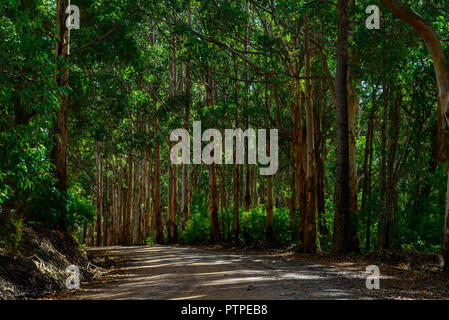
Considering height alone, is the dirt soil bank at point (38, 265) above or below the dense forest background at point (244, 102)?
below

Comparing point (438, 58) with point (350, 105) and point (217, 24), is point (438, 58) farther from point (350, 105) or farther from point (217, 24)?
point (217, 24)

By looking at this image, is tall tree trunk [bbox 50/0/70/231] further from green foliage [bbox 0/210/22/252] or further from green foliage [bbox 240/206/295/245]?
green foliage [bbox 240/206/295/245]

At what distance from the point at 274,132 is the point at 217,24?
20.1ft

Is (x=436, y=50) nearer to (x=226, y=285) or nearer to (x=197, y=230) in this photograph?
(x=226, y=285)

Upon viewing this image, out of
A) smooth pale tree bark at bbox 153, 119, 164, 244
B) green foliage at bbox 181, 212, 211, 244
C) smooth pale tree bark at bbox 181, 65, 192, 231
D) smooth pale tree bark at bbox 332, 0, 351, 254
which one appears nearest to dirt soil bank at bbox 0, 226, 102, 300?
smooth pale tree bark at bbox 332, 0, 351, 254

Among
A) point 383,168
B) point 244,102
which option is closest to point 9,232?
point 383,168

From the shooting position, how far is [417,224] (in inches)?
777

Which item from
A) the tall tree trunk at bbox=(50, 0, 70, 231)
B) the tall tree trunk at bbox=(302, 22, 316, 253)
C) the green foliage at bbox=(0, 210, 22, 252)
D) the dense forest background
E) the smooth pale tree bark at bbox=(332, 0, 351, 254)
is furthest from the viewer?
the tall tree trunk at bbox=(302, 22, 316, 253)

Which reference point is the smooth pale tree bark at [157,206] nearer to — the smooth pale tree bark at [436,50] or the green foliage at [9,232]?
the smooth pale tree bark at [436,50]

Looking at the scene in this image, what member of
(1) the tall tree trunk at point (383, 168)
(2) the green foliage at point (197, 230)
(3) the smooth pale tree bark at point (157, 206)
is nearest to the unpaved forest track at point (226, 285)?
(1) the tall tree trunk at point (383, 168)

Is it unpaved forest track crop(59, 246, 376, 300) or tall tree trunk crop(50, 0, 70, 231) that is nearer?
unpaved forest track crop(59, 246, 376, 300)
